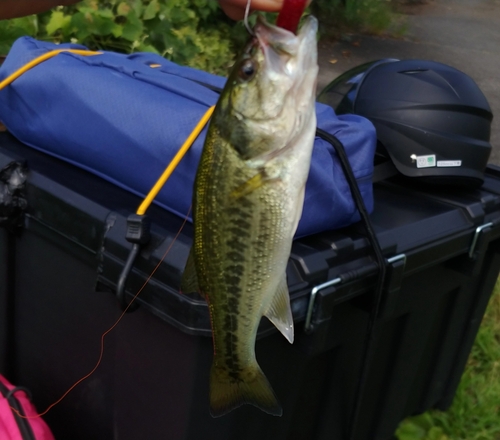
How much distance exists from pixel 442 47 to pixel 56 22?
17.1 feet

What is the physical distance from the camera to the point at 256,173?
1140mm

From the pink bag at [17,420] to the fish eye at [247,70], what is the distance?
3.84ft

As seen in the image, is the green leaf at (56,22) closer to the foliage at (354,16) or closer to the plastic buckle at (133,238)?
the plastic buckle at (133,238)

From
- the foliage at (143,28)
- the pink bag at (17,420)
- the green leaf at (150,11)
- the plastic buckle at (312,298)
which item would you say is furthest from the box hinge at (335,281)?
the green leaf at (150,11)

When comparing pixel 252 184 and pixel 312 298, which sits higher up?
pixel 252 184

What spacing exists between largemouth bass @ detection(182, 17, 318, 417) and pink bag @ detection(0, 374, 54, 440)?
0.83 m

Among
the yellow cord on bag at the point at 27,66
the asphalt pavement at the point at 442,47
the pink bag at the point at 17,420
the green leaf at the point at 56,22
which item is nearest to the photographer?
the pink bag at the point at 17,420

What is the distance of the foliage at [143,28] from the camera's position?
392 cm

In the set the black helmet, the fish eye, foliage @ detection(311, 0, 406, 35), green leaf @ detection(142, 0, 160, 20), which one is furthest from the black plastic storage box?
foliage @ detection(311, 0, 406, 35)

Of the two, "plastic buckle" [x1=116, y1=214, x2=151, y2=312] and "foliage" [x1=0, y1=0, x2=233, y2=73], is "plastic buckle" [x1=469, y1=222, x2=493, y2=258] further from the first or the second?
"foliage" [x1=0, y1=0, x2=233, y2=73]

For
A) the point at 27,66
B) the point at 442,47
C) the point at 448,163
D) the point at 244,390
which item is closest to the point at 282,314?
the point at 244,390

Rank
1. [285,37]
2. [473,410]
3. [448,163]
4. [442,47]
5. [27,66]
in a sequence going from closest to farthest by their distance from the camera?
[285,37], [27,66], [448,163], [473,410], [442,47]

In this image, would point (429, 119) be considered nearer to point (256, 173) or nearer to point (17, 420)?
point (256, 173)

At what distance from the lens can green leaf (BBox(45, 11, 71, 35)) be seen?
3.81 metres
